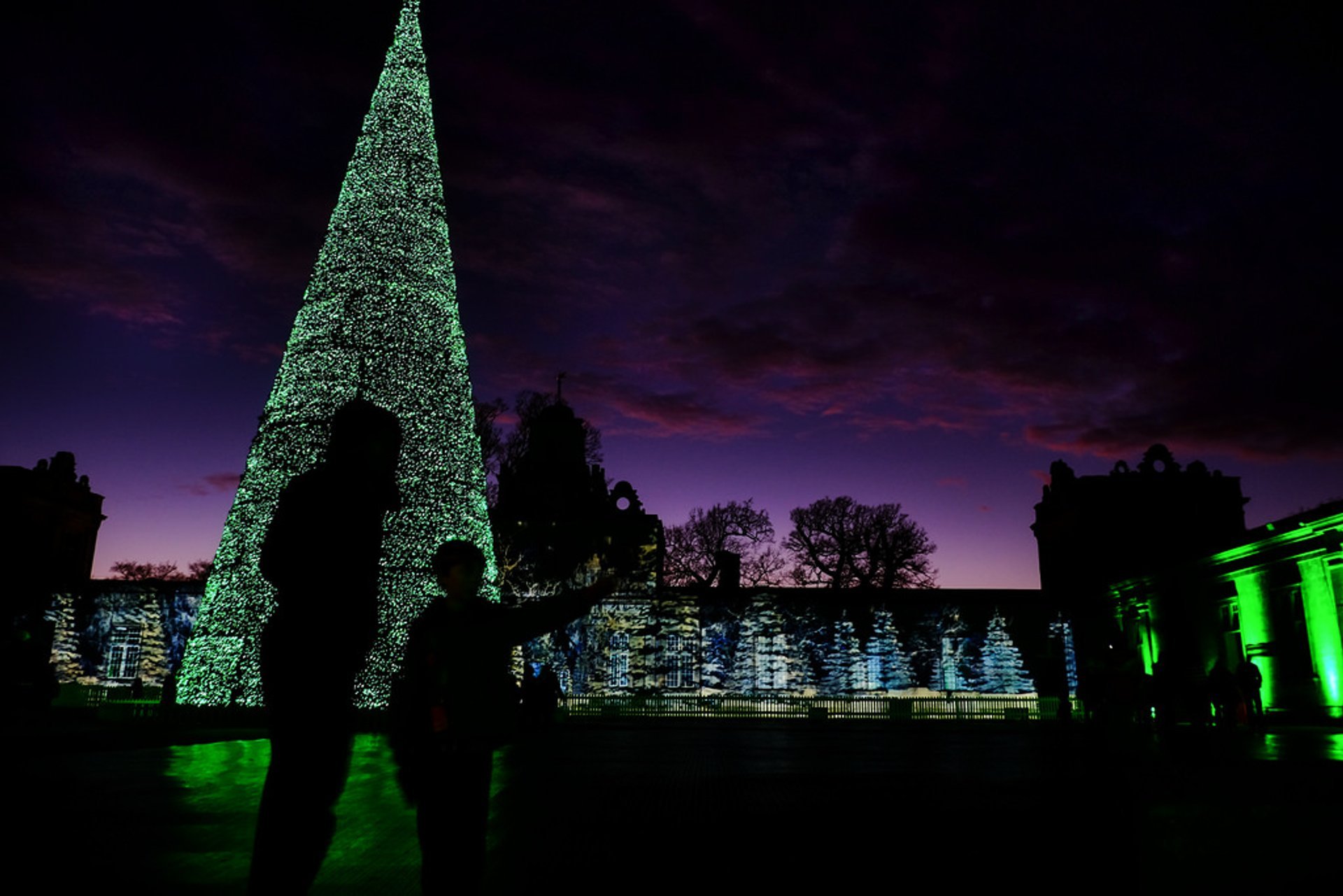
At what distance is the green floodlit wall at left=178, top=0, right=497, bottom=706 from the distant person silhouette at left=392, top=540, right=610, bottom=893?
14.6 metres

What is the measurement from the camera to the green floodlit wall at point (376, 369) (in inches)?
686

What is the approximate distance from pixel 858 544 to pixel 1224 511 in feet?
74.3

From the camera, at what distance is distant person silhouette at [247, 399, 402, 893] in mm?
2992

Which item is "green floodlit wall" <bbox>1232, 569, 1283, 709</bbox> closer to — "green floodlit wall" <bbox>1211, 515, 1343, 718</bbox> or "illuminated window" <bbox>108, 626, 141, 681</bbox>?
"green floodlit wall" <bbox>1211, 515, 1343, 718</bbox>

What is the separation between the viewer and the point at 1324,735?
21.2 metres

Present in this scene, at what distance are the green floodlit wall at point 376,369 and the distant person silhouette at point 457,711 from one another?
14604 mm

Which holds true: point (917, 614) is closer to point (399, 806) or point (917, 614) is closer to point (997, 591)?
point (997, 591)

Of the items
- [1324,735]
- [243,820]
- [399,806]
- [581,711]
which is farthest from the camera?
[581,711]

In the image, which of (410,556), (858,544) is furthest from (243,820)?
(858,544)

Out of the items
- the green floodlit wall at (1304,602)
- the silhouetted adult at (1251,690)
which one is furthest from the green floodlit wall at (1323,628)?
the silhouetted adult at (1251,690)

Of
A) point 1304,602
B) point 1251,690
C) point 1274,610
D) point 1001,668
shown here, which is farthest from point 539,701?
point 1001,668

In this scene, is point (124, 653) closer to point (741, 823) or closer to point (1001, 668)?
point (1001, 668)

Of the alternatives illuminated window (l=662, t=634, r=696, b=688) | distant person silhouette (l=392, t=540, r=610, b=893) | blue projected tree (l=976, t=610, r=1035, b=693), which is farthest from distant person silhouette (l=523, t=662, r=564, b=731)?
blue projected tree (l=976, t=610, r=1035, b=693)

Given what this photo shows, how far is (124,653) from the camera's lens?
40125 mm
